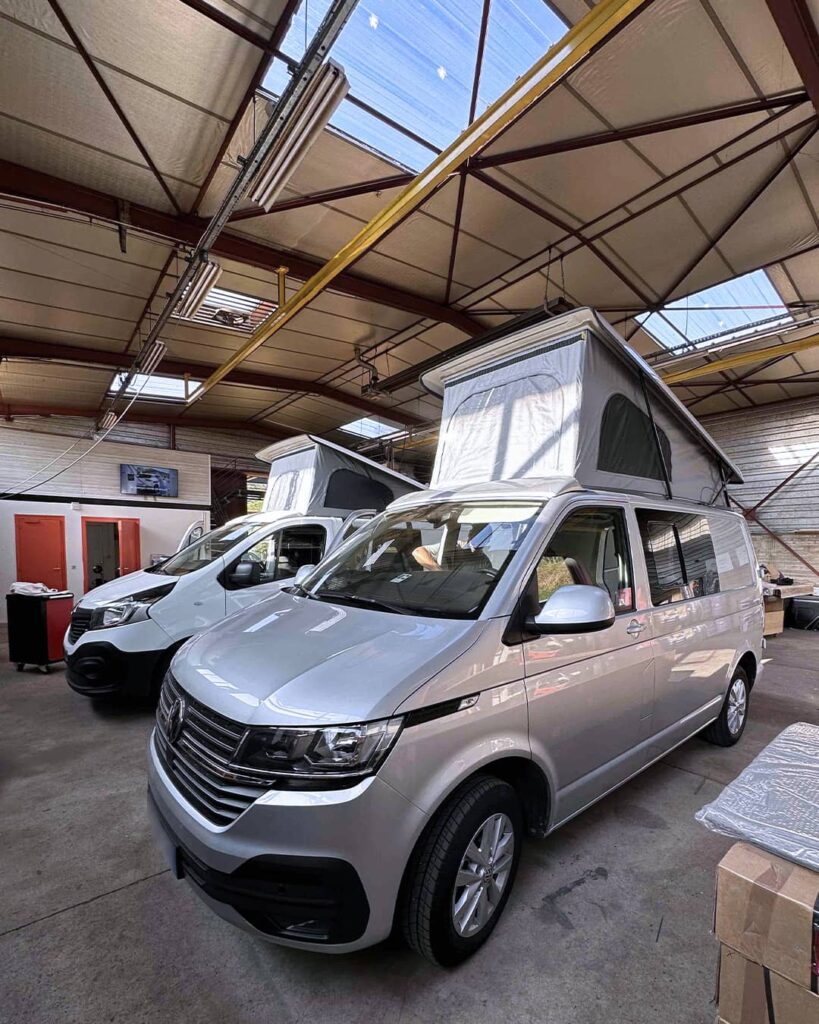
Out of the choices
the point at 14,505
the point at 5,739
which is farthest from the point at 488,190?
the point at 14,505

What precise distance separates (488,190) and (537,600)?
17.2 ft

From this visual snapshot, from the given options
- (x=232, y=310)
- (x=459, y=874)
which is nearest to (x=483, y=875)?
(x=459, y=874)

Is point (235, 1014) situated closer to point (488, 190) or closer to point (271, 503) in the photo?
point (271, 503)

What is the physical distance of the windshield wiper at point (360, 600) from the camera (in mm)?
2220

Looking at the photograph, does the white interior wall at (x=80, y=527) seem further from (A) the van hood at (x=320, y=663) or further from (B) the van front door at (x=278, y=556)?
(A) the van hood at (x=320, y=663)

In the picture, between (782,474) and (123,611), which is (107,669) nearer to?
(123,611)

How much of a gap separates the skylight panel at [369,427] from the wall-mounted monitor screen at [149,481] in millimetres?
5181

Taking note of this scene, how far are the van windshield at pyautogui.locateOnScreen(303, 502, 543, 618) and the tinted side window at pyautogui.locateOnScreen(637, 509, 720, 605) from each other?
941 mm

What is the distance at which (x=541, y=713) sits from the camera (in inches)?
81.2

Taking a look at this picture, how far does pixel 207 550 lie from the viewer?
5.48 m

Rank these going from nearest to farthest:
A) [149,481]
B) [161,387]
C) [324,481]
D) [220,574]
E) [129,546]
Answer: [220,574], [324,481], [161,387], [129,546], [149,481]

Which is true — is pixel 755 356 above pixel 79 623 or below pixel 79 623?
above

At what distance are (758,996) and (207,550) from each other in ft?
17.8

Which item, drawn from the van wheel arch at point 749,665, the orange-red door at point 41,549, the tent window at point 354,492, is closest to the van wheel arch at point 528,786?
the van wheel arch at point 749,665
